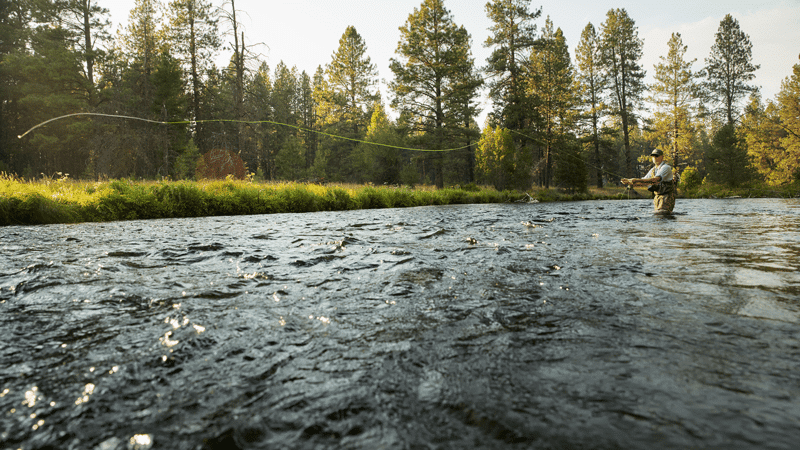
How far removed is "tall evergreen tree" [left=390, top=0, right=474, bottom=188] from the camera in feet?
101

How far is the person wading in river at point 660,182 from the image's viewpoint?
10117 millimetres

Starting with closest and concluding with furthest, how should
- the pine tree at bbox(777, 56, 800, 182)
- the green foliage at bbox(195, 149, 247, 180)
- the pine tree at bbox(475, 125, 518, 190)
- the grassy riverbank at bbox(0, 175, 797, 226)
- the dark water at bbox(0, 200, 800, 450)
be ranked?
the dark water at bbox(0, 200, 800, 450)
the grassy riverbank at bbox(0, 175, 797, 226)
the green foliage at bbox(195, 149, 247, 180)
the pine tree at bbox(475, 125, 518, 190)
the pine tree at bbox(777, 56, 800, 182)

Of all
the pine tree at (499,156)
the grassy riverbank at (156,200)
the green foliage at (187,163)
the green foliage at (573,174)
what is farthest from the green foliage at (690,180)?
the green foliage at (187,163)

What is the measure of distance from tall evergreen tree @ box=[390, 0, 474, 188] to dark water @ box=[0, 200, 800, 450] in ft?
91.2

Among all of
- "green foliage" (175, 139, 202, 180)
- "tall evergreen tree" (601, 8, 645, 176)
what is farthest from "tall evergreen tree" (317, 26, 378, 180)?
"tall evergreen tree" (601, 8, 645, 176)

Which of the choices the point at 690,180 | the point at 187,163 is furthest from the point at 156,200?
the point at 690,180

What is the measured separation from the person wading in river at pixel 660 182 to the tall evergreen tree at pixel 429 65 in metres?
20.1

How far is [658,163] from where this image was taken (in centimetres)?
1068

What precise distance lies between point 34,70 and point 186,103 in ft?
34.0

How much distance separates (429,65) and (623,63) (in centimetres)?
2343

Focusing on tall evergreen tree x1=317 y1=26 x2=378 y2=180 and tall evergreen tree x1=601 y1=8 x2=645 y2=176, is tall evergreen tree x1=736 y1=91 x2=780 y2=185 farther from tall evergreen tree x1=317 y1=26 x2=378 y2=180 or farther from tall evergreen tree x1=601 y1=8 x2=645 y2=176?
tall evergreen tree x1=317 y1=26 x2=378 y2=180

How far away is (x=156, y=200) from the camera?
11312mm

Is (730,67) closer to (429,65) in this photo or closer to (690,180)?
(690,180)

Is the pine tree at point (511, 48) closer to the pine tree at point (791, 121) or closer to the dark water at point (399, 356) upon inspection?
the pine tree at point (791, 121)
